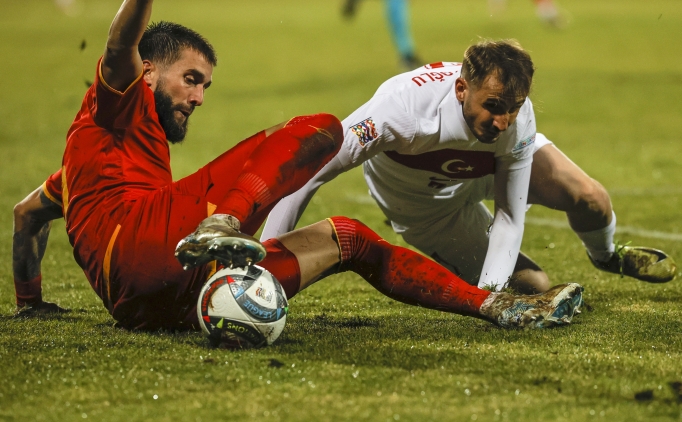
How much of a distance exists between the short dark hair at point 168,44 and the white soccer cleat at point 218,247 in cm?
112

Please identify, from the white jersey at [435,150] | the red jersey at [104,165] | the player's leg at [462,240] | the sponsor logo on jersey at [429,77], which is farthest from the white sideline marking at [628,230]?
the red jersey at [104,165]

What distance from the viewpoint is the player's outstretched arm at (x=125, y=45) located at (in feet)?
12.0

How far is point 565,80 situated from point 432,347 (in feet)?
41.2

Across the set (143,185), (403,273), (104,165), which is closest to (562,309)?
(403,273)

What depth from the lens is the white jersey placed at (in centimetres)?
441

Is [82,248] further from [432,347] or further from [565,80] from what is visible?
[565,80]

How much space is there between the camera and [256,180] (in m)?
3.73

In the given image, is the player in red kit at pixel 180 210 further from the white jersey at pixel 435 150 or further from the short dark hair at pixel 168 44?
the white jersey at pixel 435 150

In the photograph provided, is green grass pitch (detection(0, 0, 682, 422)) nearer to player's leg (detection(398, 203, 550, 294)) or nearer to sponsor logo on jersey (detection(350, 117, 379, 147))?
player's leg (detection(398, 203, 550, 294))

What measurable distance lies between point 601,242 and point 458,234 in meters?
0.81

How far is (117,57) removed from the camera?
3.73 metres

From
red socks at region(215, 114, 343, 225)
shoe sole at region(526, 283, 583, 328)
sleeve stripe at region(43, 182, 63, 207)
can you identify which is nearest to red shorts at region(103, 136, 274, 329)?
red socks at region(215, 114, 343, 225)

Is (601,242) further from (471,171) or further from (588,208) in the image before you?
(471,171)

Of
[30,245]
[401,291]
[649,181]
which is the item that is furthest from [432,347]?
[649,181]
